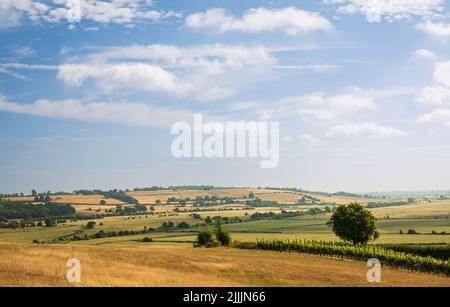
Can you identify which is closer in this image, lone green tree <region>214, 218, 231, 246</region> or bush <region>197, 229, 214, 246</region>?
bush <region>197, 229, 214, 246</region>

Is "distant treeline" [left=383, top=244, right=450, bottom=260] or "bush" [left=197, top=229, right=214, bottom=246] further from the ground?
"bush" [left=197, top=229, right=214, bottom=246]

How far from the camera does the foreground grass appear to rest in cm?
4459

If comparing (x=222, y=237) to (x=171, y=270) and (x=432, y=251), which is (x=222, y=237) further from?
(x=432, y=251)

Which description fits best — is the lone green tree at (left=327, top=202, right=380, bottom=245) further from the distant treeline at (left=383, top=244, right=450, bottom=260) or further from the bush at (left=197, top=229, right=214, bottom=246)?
the bush at (left=197, top=229, right=214, bottom=246)

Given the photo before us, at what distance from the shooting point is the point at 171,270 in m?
52.4

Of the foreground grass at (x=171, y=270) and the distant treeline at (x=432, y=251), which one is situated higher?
the foreground grass at (x=171, y=270)

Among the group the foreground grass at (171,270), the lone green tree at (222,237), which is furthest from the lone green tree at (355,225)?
the foreground grass at (171,270)

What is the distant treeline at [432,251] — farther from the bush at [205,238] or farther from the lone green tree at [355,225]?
the bush at [205,238]

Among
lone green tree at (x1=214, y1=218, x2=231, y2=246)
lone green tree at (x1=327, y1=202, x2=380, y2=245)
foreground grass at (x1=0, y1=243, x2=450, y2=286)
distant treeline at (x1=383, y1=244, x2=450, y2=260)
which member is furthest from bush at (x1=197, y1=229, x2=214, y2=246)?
distant treeline at (x1=383, y1=244, x2=450, y2=260)

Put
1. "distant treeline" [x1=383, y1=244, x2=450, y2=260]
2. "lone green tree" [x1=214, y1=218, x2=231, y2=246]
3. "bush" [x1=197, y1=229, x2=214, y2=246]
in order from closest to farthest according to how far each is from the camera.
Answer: "distant treeline" [x1=383, y1=244, x2=450, y2=260] < "bush" [x1=197, y1=229, x2=214, y2=246] < "lone green tree" [x1=214, y1=218, x2=231, y2=246]

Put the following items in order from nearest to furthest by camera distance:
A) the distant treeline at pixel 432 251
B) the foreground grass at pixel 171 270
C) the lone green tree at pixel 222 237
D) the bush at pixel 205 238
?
the foreground grass at pixel 171 270
the distant treeline at pixel 432 251
the bush at pixel 205 238
the lone green tree at pixel 222 237

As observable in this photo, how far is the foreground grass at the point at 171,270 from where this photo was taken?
1756 inches
